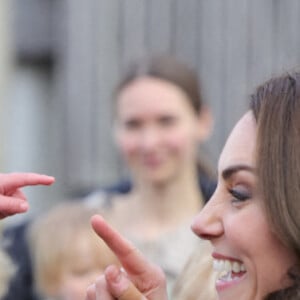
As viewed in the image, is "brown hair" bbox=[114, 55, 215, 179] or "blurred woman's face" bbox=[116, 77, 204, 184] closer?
"blurred woman's face" bbox=[116, 77, 204, 184]

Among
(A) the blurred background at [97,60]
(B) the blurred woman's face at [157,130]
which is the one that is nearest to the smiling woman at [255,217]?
(B) the blurred woman's face at [157,130]

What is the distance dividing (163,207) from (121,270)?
2391mm

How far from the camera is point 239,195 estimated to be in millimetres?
2764

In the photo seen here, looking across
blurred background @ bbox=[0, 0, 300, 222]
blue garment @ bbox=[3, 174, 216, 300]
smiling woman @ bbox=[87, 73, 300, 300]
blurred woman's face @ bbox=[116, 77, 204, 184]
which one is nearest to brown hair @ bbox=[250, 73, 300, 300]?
smiling woman @ bbox=[87, 73, 300, 300]

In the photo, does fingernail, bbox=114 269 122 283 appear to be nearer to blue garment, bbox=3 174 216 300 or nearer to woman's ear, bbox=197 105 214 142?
blue garment, bbox=3 174 216 300

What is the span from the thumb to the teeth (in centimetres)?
18

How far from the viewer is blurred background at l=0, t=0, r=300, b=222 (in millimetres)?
8547

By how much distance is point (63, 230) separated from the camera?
15.9 feet

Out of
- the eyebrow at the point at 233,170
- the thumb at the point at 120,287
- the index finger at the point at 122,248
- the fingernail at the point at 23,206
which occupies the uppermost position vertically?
the eyebrow at the point at 233,170

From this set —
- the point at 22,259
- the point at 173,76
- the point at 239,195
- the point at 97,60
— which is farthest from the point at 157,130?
the point at 97,60

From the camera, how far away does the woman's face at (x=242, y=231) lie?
2.70 metres

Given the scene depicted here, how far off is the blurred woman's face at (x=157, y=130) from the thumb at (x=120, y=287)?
2464mm

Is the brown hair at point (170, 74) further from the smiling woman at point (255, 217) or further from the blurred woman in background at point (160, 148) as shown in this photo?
the smiling woman at point (255, 217)

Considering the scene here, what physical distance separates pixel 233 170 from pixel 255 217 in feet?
0.38
